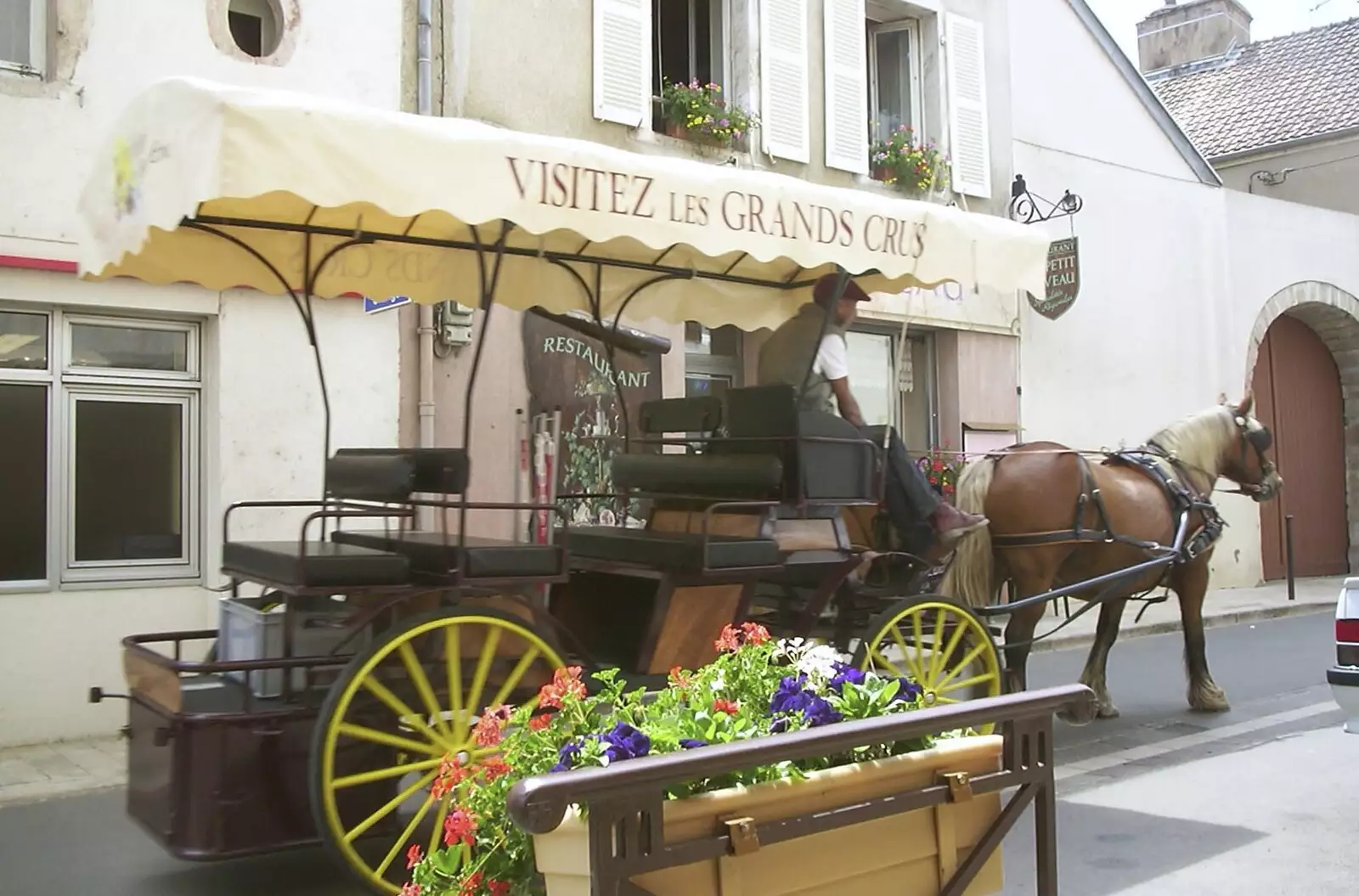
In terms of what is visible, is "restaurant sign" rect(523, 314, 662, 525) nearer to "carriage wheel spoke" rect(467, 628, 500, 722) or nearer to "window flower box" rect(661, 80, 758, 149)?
"window flower box" rect(661, 80, 758, 149)

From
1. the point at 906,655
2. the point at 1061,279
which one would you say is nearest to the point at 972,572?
the point at 906,655

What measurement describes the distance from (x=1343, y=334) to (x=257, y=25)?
15.6 m

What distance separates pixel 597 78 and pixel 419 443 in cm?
331

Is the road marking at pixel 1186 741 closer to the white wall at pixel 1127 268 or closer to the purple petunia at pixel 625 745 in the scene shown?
the purple petunia at pixel 625 745

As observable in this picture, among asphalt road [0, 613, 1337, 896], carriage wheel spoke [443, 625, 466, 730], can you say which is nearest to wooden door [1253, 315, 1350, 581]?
asphalt road [0, 613, 1337, 896]

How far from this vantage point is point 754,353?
11.1m

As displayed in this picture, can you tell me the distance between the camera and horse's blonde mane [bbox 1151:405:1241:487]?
309 inches

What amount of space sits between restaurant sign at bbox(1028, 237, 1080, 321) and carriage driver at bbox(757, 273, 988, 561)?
7681mm

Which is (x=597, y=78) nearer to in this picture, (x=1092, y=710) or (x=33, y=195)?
(x=33, y=195)

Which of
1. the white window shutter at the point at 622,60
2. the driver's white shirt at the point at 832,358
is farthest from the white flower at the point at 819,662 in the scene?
the white window shutter at the point at 622,60

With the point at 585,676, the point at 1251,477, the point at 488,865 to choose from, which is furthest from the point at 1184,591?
the point at 488,865

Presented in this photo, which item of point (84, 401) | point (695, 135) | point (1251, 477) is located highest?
point (695, 135)

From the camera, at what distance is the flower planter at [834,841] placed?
213 centimetres

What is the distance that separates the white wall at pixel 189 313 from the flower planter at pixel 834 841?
19.9 ft
